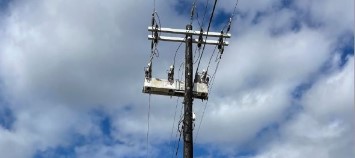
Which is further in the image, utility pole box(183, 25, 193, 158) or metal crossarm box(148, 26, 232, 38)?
metal crossarm box(148, 26, 232, 38)

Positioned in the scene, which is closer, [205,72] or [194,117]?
[194,117]

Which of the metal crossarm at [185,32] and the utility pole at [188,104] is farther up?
the metal crossarm at [185,32]

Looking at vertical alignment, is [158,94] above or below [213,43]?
below

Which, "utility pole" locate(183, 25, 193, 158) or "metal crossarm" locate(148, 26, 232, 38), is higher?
"metal crossarm" locate(148, 26, 232, 38)

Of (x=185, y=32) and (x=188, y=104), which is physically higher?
(x=185, y=32)

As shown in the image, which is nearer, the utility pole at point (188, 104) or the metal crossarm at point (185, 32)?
the utility pole at point (188, 104)

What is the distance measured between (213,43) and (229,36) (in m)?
0.52

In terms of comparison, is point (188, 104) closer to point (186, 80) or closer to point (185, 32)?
point (186, 80)

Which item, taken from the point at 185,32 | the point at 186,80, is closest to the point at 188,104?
the point at 186,80

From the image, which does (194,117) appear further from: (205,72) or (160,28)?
(160,28)

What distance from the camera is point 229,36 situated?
56.9 ft

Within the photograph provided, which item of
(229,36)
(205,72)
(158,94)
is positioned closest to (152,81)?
(158,94)

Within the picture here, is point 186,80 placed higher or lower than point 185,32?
lower

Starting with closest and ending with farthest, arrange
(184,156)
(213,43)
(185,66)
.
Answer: (184,156) < (185,66) < (213,43)
